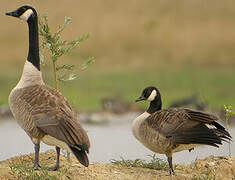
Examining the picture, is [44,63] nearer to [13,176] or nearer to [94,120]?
[13,176]

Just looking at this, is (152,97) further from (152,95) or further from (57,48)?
(57,48)

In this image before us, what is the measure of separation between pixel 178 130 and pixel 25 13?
2.38 m

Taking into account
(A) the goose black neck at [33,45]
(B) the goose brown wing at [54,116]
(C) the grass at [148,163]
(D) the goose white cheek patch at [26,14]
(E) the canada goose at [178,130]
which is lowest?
(C) the grass at [148,163]

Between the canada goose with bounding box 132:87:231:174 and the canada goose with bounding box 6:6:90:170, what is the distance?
1.01 m

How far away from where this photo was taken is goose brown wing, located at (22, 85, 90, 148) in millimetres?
5129

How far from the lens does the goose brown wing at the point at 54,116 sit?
16.8 ft

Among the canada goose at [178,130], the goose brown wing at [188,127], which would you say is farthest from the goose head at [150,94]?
the goose brown wing at [188,127]

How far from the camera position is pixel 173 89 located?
58.4ft

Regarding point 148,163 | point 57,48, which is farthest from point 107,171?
point 57,48

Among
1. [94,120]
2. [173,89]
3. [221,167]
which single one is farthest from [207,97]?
[221,167]

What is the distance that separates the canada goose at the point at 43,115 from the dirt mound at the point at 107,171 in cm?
21

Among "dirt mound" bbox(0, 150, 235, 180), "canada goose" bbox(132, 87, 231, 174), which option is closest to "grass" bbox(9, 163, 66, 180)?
A: "dirt mound" bbox(0, 150, 235, 180)

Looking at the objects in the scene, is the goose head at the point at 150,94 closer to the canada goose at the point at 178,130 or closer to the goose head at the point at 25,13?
the canada goose at the point at 178,130

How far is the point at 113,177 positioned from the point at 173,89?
1210 centimetres
